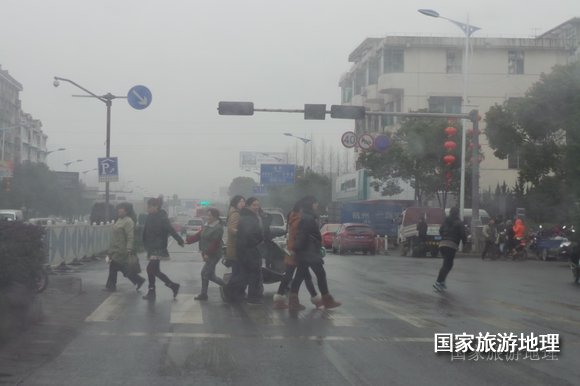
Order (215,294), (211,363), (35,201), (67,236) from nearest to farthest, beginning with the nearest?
(211,363)
(215,294)
(67,236)
(35,201)

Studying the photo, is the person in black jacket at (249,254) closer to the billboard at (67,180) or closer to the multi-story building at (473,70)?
the billboard at (67,180)

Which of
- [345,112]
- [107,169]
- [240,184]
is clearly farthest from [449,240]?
[240,184]

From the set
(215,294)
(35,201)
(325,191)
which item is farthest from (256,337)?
(325,191)

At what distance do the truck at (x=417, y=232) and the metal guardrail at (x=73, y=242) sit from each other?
13249 millimetres

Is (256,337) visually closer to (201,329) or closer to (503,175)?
(201,329)

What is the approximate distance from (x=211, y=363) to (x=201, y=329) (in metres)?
2.31

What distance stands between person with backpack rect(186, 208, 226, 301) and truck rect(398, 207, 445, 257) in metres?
22.1

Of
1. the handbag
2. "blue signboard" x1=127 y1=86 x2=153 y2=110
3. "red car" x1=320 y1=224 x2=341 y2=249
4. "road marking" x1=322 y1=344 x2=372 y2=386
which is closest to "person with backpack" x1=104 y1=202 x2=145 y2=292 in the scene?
the handbag

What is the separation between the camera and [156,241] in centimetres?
1483

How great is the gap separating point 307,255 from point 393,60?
179ft

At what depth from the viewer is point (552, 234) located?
34375 millimetres

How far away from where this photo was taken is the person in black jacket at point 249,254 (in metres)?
13.6

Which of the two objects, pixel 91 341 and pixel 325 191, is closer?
pixel 91 341

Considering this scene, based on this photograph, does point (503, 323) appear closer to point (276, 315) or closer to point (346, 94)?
point (276, 315)
